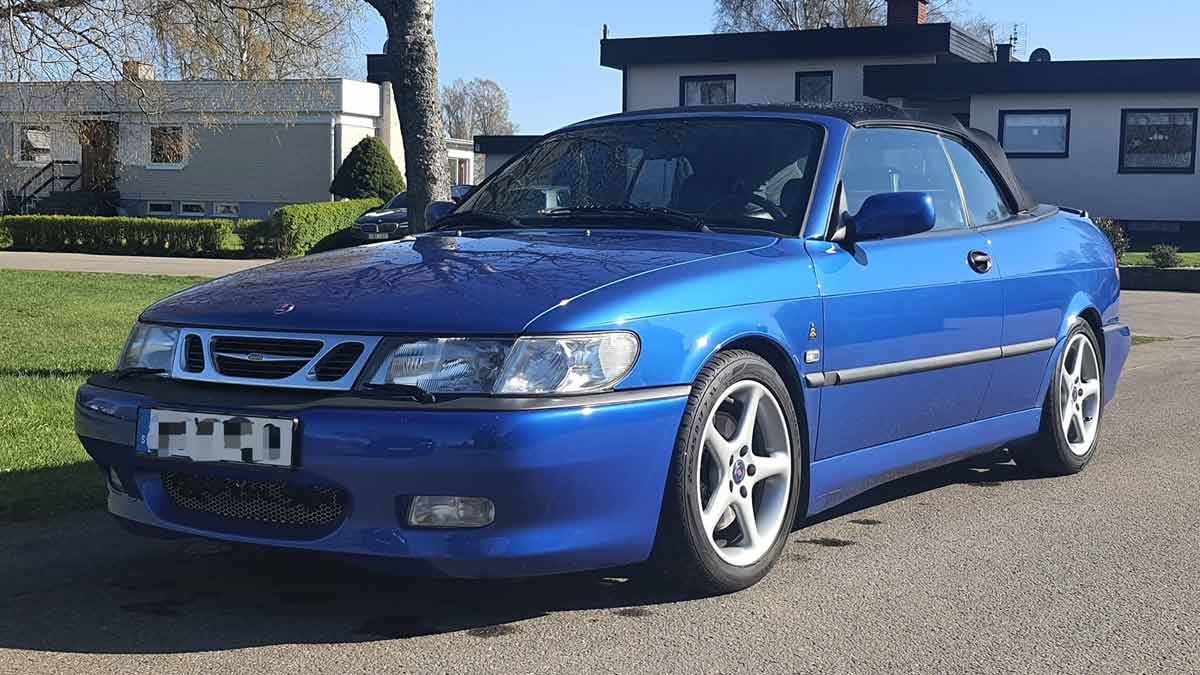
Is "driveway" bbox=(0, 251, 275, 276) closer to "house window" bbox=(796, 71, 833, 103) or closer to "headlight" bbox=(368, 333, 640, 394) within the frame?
"house window" bbox=(796, 71, 833, 103)

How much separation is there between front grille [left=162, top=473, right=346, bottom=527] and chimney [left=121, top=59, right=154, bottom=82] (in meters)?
11.9

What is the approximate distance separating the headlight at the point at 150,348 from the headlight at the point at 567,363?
1079mm

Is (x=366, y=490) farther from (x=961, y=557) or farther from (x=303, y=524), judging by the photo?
(x=961, y=557)

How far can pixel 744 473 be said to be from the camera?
14.1 ft

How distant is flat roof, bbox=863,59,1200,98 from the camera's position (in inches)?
1109

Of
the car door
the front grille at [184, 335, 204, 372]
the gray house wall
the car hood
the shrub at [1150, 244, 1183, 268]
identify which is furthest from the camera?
the gray house wall

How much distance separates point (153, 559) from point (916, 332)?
273 cm

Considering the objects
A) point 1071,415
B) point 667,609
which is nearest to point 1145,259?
point 1071,415

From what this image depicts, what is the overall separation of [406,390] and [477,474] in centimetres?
30

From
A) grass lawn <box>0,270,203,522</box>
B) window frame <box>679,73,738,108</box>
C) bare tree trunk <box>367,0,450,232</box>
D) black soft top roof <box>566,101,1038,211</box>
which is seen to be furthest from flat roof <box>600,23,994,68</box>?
black soft top roof <box>566,101,1038,211</box>

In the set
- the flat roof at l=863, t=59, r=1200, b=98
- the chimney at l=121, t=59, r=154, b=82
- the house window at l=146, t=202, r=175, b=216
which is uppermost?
the flat roof at l=863, t=59, r=1200, b=98

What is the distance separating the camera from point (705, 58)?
112 feet

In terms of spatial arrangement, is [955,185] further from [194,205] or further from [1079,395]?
[194,205]

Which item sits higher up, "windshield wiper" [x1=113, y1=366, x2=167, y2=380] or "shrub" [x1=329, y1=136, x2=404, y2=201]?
"shrub" [x1=329, y1=136, x2=404, y2=201]
